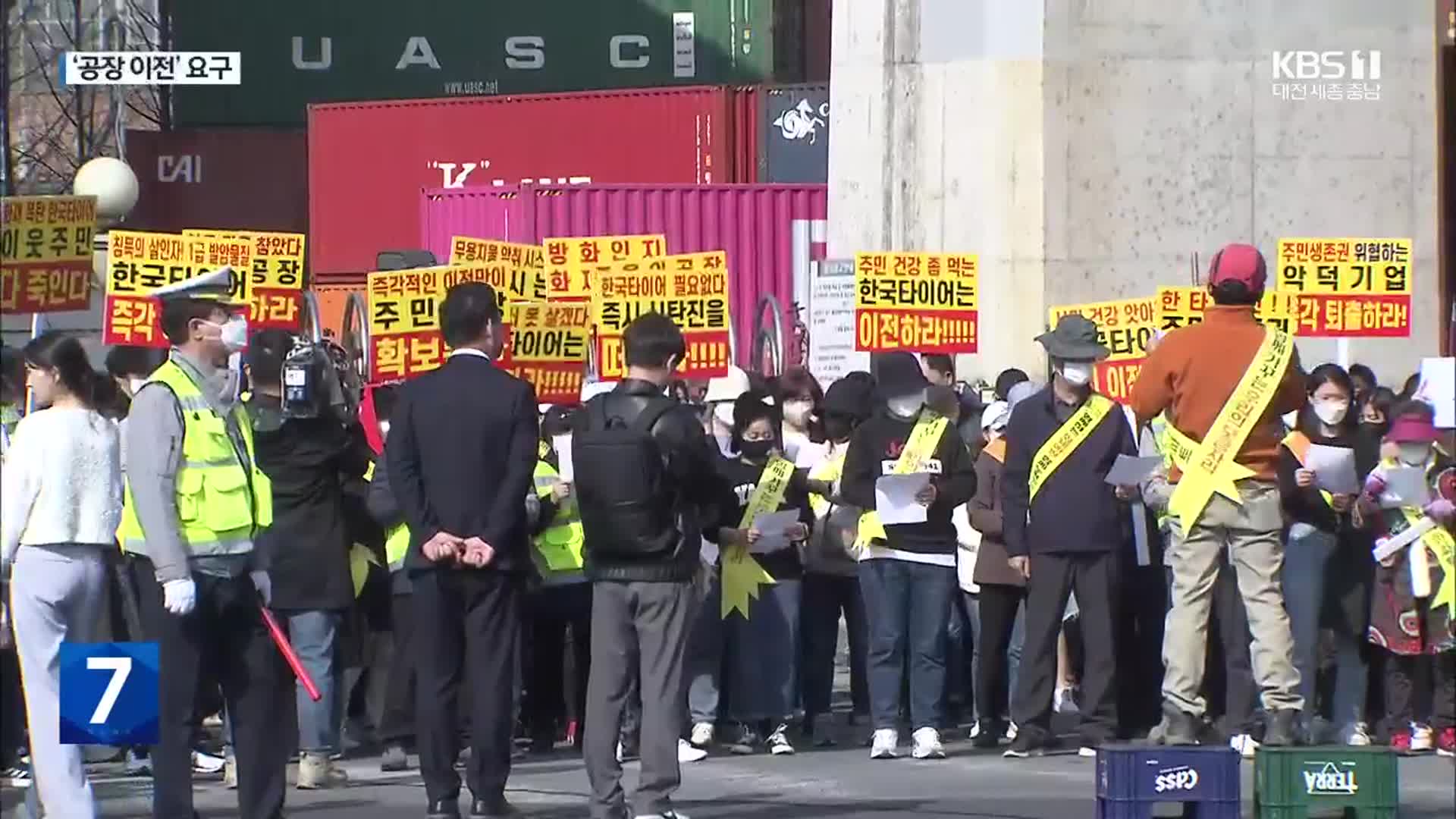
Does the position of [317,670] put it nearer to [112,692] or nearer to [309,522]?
[309,522]

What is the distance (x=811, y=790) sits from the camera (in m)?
12.6

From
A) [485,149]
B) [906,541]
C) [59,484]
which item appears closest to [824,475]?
[906,541]

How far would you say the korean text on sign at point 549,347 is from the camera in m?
14.8

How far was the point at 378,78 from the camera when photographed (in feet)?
163

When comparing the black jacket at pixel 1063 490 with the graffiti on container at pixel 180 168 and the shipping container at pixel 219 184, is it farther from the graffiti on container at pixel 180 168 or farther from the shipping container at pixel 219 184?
the graffiti on container at pixel 180 168

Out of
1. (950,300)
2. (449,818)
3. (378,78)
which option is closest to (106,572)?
(449,818)

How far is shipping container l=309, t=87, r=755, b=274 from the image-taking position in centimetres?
3769

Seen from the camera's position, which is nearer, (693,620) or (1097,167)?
(693,620)

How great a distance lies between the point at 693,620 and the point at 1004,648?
374cm

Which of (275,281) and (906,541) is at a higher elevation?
(275,281)

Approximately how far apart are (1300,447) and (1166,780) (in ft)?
13.0

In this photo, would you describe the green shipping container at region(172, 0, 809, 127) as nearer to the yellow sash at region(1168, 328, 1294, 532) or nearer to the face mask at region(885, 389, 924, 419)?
the face mask at region(885, 389, 924, 419)

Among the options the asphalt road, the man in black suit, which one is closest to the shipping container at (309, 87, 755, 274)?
the asphalt road

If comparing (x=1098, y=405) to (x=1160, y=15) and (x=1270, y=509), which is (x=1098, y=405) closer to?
(x=1270, y=509)
